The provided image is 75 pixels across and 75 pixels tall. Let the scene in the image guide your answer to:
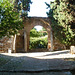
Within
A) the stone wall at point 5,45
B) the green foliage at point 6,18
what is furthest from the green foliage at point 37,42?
the green foliage at point 6,18

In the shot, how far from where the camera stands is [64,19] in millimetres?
10367

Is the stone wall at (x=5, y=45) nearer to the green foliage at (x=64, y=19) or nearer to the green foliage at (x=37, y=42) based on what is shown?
the green foliage at (x=64, y=19)

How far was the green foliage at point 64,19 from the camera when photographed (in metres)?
9.73

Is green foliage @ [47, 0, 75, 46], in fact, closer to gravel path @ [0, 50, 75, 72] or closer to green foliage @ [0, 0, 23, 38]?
gravel path @ [0, 50, 75, 72]

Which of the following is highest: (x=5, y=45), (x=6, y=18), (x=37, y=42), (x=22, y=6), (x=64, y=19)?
(x=22, y=6)

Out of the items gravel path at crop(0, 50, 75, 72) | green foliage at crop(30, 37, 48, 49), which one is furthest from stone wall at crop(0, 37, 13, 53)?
green foliage at crop(30, 37, 48, 49)

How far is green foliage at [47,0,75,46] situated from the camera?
9.73m

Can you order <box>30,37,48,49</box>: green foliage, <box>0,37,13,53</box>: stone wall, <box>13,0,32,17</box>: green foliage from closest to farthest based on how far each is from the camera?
1. <box>0,37,13,53</box>: stone wall
2. <box>13,0,32,17</box>: green foliage
3. <box>30,37,48,49</box>: green foliage

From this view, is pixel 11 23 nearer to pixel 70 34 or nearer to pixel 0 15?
pixel 0 15

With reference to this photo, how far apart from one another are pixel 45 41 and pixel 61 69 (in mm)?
17340

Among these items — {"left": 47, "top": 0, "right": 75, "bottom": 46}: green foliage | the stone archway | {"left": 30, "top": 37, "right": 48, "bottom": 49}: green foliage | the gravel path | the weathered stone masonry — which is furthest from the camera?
{"left": 30, "top": 37, "right": 48, "bottom": 49}: green foliage

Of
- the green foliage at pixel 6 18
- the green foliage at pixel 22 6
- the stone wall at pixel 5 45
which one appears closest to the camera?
the green foliage at pixel 6 18

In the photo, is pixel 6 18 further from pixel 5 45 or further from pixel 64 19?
pixel 5 45

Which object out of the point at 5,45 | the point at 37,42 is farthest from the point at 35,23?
the point at 37,42
